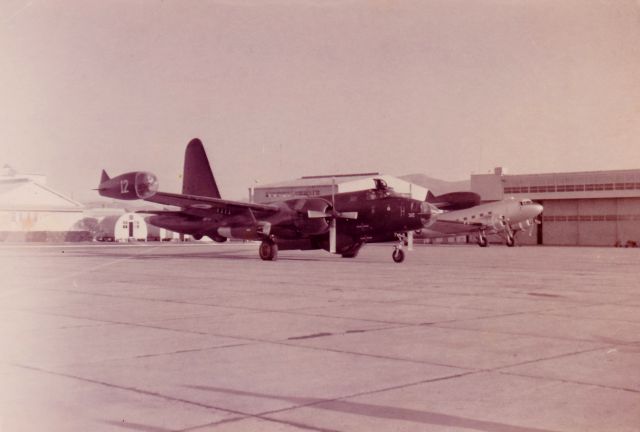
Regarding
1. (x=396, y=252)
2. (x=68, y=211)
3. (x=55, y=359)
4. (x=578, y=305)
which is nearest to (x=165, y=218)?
(x=396, y=252)

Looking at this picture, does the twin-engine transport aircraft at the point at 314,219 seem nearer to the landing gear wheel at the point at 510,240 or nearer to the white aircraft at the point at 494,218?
the white aircraft at the point at 494,218

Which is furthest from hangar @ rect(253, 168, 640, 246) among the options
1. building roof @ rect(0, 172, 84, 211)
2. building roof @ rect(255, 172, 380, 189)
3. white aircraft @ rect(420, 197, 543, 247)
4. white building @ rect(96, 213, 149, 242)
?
building roof @ rect(0, 172, 84, 211)

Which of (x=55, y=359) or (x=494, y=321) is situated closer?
(x=55, y=359)

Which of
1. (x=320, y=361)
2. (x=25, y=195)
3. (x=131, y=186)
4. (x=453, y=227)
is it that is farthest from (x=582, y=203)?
(x=320, y=361)

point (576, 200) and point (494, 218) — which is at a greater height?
point (576, 200)

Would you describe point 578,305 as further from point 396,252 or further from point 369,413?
point 396,252

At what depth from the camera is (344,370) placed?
8258mm

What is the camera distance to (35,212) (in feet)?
292

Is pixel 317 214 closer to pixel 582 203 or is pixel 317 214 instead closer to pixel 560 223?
pixel 582 203

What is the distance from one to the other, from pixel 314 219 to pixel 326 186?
61745 millimetres

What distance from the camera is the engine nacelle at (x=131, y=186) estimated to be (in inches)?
834

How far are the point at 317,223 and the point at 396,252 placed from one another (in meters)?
4.53

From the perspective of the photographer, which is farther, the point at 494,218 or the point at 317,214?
the point at 494,218

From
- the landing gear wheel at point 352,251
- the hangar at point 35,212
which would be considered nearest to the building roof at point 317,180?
the hangar at point 35,212
